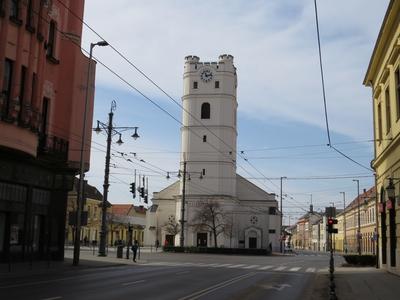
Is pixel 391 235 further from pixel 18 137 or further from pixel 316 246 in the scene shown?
pixel 316 246

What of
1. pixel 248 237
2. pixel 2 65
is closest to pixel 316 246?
pixel 248 237

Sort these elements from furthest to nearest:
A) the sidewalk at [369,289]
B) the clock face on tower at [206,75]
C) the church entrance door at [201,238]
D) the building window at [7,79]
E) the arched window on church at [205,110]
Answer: the clock face on tower at [206,75] → the arched window on church at [205,110] → the church entrance door at [201,238] → the building window at [7,79] → the sidewalk at [369,289]

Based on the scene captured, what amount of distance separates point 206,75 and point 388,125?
69.5 m

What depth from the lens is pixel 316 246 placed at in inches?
6969

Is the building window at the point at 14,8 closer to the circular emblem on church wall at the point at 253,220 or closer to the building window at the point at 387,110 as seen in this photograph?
the building window at the point at 387,110

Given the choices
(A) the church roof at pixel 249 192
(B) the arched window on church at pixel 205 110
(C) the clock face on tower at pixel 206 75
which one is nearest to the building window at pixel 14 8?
(B) the arched window on church at pixel 205 110

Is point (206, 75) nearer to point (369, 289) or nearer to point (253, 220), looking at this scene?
point (253, 220)

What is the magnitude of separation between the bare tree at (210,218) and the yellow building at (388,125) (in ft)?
180

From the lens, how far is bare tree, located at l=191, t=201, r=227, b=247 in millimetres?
89250

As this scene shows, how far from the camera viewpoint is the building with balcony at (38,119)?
26359 mm

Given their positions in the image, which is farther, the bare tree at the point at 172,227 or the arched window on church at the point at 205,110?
the arched window on church at the point at 205,110

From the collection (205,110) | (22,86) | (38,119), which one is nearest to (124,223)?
(205,110)

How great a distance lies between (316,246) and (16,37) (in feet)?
528

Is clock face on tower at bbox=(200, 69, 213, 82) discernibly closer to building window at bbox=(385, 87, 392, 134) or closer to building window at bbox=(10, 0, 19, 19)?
building window at bbox=(385, 87, 392, 134)
